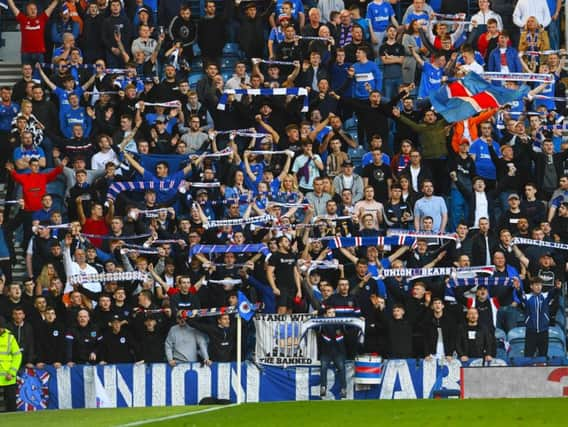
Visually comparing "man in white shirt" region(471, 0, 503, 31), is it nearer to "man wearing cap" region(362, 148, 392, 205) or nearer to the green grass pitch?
"man wearing cap" region(362, 148, 392, 205)

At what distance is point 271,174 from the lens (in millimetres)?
30578

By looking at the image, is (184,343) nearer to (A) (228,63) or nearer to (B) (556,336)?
(B) (556,336)

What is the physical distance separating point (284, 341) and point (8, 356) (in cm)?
460

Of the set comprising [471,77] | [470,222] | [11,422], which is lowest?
[11,422]

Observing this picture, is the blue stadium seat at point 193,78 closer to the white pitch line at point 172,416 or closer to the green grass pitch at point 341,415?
the green grass pitch at point 341,415

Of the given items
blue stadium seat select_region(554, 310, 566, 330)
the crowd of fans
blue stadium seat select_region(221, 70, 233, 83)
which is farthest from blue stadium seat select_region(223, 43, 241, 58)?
blue stadium seat select_region(554, 310, 566, 330)

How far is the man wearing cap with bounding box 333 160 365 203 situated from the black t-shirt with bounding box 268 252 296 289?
2.44 meters

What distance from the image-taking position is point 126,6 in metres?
34.6

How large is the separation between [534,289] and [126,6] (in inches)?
443

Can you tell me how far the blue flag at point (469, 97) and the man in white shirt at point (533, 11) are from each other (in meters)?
3.47

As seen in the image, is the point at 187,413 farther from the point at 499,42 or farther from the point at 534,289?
the point at 499,42

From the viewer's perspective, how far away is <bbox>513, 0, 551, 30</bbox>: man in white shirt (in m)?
34.6

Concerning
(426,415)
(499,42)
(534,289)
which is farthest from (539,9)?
(426,415)

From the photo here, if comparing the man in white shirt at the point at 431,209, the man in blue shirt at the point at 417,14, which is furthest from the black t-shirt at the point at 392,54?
the man in white shirt at the point at 431,209
